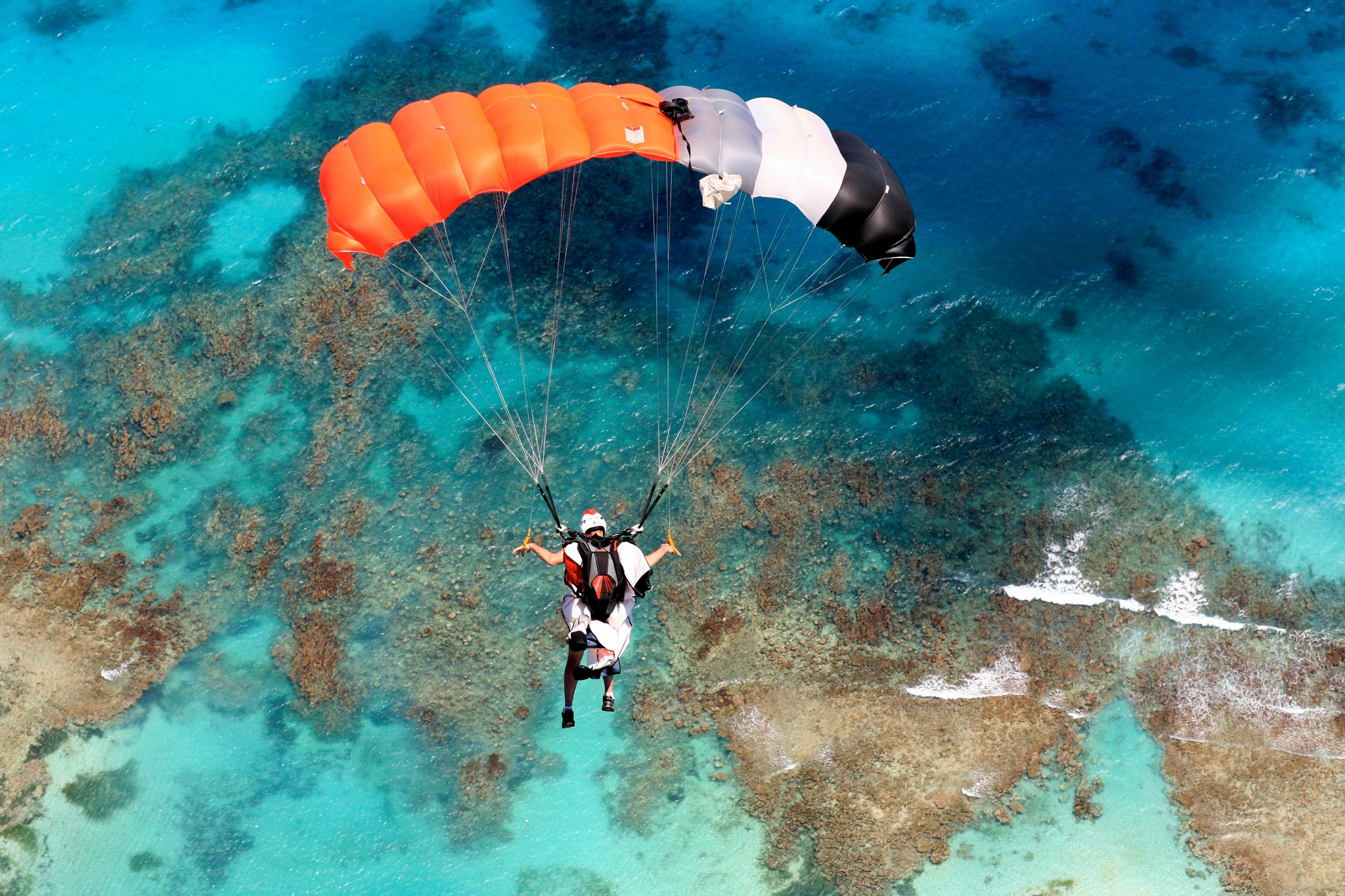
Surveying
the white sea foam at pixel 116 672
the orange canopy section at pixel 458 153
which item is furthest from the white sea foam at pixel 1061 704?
the white sea foam at pixel 116 672

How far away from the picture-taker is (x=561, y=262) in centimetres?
1920

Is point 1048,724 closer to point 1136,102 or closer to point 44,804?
point 1136,102

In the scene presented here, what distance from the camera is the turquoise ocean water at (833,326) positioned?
14773 mm

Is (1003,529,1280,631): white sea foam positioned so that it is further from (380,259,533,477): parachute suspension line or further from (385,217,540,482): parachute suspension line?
(380,259,533,477): parachute suspension line

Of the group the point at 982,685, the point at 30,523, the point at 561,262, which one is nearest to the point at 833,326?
the point at 561,262

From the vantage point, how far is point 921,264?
19312 millimetres

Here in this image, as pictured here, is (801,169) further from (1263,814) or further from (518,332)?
(1263,814)

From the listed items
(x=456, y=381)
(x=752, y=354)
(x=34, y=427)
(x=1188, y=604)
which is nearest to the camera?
(x=1188, y=604)

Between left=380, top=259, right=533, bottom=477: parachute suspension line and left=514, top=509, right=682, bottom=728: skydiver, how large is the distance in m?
4.73

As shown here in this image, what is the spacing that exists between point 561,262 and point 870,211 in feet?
24.5

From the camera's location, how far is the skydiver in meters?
12.1

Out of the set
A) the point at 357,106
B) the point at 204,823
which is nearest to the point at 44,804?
Answer: the point at 204,823

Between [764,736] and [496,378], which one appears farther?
[496,378]

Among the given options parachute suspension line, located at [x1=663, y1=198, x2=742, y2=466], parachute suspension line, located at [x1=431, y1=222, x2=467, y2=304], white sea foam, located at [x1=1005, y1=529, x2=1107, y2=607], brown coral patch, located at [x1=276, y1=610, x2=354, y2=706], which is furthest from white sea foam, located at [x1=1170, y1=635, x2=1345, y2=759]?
parachute suspension line, located at [x1=431, y1=222, x2=467, y2=304]
